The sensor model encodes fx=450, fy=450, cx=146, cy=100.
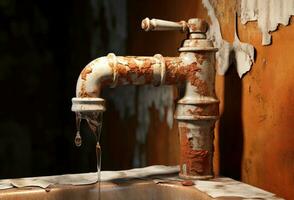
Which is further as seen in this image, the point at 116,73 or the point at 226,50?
the point at 226,50

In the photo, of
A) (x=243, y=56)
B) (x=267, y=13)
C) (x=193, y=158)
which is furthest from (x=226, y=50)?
(x=193, y=158)

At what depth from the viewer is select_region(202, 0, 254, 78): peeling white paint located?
3.92 feet

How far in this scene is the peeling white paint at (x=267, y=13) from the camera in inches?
40.9

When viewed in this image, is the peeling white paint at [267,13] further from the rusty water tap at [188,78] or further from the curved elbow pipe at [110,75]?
the curved elbow pipe at [110,75]

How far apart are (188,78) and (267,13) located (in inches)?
10.3

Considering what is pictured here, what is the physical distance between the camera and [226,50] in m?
1.29

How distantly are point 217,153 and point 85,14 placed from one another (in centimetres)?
146

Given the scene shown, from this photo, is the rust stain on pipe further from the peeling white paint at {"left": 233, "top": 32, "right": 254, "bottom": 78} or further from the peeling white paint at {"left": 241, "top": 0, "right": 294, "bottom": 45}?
the peeling white paint at {"left": 241, "top": 0, "right": 294, "bottom": 45}

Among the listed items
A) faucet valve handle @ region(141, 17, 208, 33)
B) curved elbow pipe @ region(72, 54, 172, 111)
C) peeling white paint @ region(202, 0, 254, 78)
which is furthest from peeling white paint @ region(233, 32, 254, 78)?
curved elbow pipe @ region(72, 54, 172, 111)

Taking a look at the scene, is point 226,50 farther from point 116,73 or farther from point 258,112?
point 116,73

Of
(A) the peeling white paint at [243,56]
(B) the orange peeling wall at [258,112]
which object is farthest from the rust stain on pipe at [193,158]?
(A) the peeling white paint at [243,56]

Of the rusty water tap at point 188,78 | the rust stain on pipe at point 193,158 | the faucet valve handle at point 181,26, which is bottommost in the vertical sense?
the rust stain on pipe at point 193,158

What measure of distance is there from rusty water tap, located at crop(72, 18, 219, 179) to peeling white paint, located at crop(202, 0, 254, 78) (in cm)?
7

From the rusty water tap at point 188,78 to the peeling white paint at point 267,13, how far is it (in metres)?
0.12
